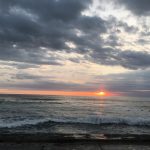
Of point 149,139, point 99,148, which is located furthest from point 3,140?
point 149,139

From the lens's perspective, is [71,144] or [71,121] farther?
[71,121]

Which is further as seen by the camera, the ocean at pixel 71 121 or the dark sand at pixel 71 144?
the ocean at pixel 71 121

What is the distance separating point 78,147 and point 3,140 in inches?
106

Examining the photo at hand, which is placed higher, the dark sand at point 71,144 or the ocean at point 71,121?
the dark sand at point 71,144

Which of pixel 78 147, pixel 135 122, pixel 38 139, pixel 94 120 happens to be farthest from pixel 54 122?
pixel 78 147

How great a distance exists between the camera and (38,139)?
9.11 meters

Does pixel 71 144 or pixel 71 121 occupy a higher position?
pixel 71 144

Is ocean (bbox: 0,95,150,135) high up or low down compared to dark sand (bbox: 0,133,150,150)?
down

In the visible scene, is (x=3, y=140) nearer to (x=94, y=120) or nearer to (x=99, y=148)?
(x=99, y=148)

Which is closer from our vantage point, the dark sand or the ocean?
the dark sand

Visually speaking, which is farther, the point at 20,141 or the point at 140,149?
the point at 20,141

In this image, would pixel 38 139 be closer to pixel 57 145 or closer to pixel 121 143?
pixel 57 145

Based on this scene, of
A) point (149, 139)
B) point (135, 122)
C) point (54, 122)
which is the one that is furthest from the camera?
point (135, 122)

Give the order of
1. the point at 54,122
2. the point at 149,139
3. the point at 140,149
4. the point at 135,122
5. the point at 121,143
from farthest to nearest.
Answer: the point at 135,122, the point at 54,122, the point at 149,139, the point at 121,143, the point at 140,149
